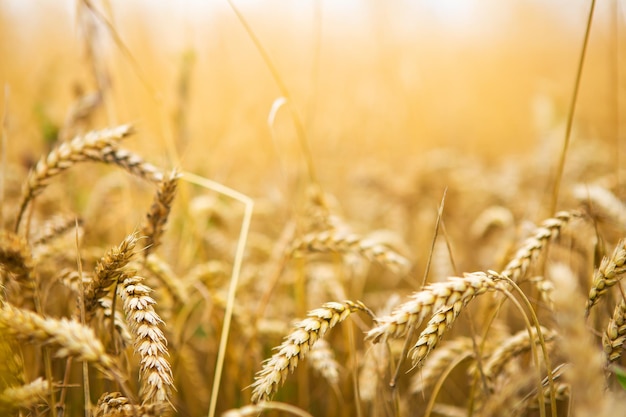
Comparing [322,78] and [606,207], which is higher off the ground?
[322,78]

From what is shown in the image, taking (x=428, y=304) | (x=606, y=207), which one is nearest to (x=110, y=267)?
(x=428, y=304)

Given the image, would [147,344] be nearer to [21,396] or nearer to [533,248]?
[21,396]

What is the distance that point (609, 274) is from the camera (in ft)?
2.13

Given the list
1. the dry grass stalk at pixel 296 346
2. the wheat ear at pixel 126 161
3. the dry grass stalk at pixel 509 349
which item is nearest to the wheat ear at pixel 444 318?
the dry grass stalk at pixel 296 346

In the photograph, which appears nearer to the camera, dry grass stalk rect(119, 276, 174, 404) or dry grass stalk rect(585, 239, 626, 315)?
dry grass stalk rect(119, 276, 174, 404)

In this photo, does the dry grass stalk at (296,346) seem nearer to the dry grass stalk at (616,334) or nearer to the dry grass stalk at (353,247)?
the dry grass stalk at (353,247)

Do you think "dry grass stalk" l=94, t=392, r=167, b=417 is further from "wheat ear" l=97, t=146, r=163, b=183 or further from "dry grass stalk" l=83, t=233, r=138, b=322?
"wheat ear" l=97, t=146, r=163, b=183

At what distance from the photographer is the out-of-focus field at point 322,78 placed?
1907 millimetres

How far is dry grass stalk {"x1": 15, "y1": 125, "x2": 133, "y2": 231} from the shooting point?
2.69ft

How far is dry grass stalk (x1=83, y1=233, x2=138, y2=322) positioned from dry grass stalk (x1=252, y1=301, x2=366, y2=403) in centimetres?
26

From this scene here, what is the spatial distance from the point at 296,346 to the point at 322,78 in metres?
5.32

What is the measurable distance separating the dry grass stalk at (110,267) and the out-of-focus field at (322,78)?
373mm

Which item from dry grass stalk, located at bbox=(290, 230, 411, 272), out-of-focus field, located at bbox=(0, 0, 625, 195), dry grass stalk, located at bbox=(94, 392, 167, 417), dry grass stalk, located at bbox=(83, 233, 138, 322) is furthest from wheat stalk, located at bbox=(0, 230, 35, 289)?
dry grass stalk, located at bbox=(290, 230, 411, 272)

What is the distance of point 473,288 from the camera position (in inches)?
22.9
